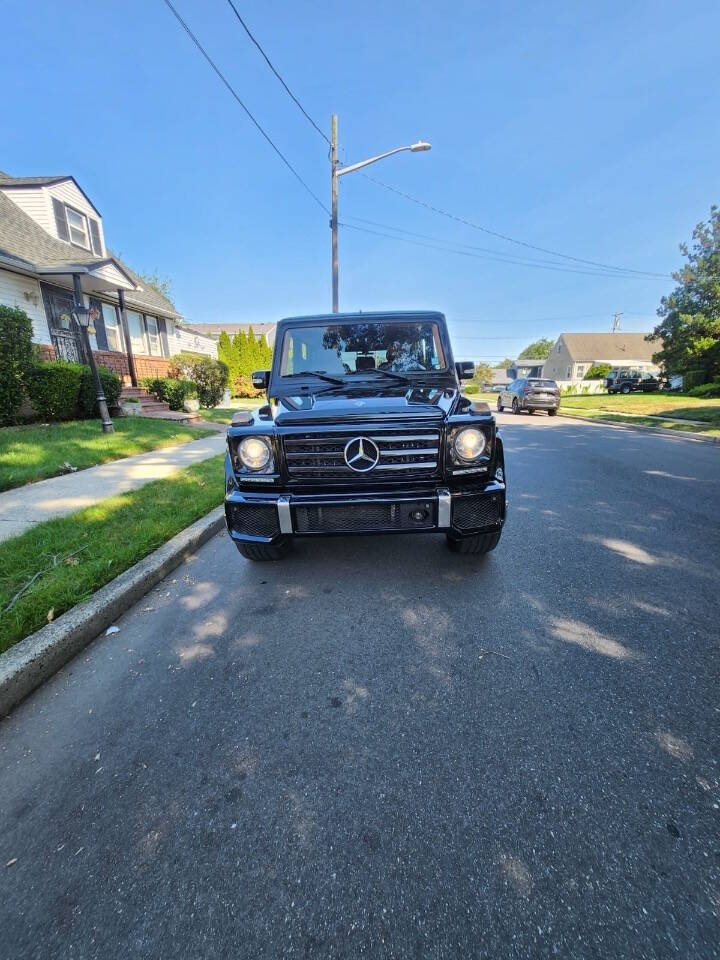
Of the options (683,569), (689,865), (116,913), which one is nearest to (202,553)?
(116,913)

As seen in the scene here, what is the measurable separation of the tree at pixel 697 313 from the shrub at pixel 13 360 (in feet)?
103

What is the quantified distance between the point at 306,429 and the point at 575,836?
229cm

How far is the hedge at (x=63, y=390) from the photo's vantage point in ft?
30.8

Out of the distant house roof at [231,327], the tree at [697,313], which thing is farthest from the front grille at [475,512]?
the distant house roof at [231,327]

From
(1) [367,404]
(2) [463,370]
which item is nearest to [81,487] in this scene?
(1) [367,404]

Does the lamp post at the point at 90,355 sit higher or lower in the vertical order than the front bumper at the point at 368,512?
higher

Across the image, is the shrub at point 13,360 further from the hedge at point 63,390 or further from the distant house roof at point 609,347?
the distant house roof at point 609,347

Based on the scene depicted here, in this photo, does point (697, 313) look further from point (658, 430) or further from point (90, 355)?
point (90, 355)

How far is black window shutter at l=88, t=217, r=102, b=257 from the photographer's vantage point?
15.9m

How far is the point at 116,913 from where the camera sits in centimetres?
124

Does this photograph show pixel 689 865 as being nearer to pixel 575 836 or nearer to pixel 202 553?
pixel 575 836

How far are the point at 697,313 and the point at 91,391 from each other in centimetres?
3205

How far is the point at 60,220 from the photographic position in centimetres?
1446

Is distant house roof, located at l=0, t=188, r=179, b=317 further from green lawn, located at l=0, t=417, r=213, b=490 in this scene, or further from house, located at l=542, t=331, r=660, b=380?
house, located at l=542, t=331, r=660, b=380
